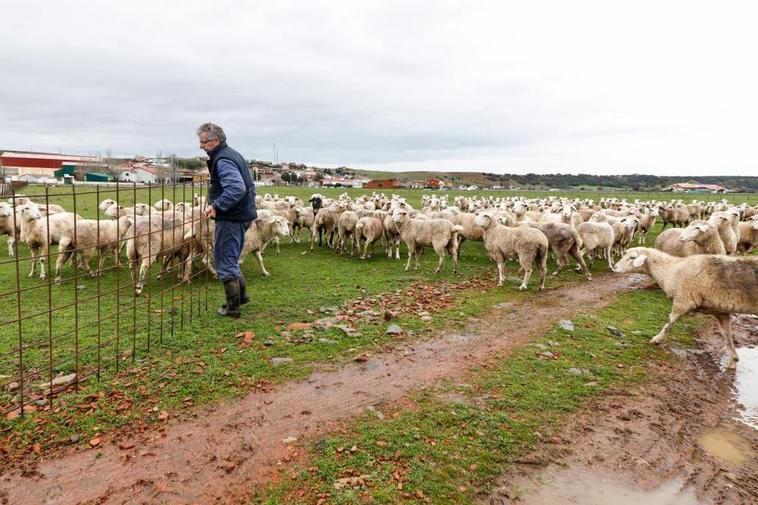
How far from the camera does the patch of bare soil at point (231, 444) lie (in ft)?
12.7

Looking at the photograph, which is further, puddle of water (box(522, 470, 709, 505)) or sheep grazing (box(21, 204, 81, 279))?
sheep grazing (box(21, 204, 81, 279))

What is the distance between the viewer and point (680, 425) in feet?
17.4

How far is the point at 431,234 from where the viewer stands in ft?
46.1

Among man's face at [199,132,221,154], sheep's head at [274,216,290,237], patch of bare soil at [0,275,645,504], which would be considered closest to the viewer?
patch of bare soil at [0,275,645,504]

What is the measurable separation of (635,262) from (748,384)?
9.74 ft

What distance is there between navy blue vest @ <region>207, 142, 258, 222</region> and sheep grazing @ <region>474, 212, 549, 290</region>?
7304mm

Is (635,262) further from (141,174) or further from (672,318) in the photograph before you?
(141,174)

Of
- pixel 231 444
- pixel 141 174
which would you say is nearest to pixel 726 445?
pixel 231 444

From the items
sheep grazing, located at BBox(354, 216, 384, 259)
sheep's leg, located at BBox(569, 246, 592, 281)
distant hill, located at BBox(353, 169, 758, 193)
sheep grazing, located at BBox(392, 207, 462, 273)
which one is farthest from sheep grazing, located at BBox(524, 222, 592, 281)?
distant hill, located at BBox(353, 169, 758, 193)

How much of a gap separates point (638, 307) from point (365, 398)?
7.88 m

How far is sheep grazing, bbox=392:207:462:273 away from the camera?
13.7 m

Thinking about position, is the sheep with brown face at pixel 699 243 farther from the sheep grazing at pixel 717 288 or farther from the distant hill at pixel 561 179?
the distant hill at pixel 561 179

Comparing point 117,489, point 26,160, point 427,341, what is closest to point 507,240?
point 427,341

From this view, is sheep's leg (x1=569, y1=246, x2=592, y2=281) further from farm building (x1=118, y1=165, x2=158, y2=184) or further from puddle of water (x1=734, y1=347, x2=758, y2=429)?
farm building (x1=118, y1=165, x2=158, y2=184)
